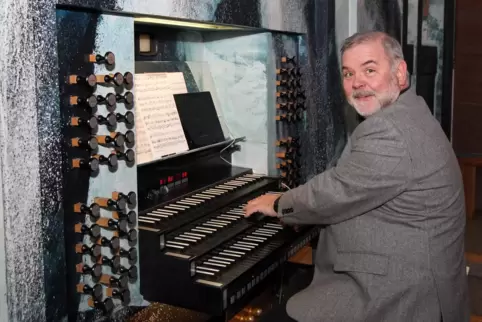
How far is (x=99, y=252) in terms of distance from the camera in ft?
7.39

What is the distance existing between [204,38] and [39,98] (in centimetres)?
181

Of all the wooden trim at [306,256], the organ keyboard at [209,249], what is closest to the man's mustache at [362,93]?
the organ keyboard at [209,249]

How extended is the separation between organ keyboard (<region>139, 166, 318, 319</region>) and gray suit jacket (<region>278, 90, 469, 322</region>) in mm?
308

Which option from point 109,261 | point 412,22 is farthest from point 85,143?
point 412,22

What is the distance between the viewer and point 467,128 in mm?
6660

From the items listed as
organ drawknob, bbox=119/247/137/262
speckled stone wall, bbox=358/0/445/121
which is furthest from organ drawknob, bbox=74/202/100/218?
speckled stone wall, bbox=358/0/445/121

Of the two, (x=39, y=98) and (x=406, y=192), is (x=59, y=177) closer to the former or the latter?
(x=39, y=98)

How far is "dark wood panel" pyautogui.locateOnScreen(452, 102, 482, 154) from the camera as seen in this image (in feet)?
21.7

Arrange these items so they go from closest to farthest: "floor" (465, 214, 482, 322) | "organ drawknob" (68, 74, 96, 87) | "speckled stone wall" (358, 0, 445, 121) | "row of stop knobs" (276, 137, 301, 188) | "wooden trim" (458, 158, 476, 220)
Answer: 1. "organ drawknob" (68, 74, 96, 87)
2. "row of stop knobs" (276, 137, 301, 188)
3. "floor" (465, 214, 482, 322)
4. "speckled stone wall" (358, 0, 445, 121)
5. "wooden trim" (458, 158, 476, 220)

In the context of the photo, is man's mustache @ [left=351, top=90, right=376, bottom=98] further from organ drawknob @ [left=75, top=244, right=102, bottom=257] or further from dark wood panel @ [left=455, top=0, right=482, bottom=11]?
dark wood panel @ [left=455, top=0, right=482, bottom=11]

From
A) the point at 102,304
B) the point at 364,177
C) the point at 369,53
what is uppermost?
the point at 369,53

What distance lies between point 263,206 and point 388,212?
620mm

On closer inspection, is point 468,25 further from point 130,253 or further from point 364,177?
point 130,253

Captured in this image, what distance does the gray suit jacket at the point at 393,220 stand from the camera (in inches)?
89.6
